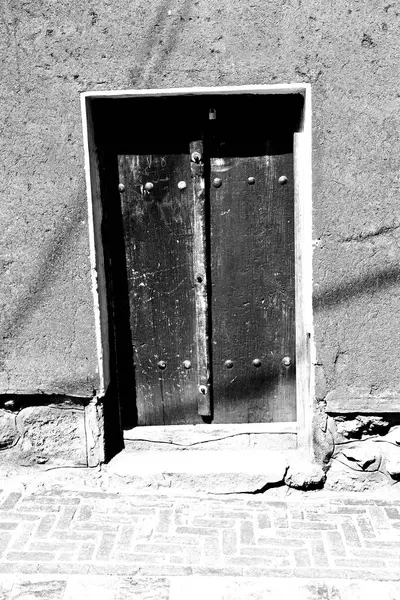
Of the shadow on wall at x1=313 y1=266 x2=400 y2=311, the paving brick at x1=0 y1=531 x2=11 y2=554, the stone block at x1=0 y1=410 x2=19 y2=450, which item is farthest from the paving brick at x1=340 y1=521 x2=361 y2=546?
the stone block at x1=0 y1=410 x2=19 y2=450

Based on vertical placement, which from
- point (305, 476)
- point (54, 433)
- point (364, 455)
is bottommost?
point (305, 476)

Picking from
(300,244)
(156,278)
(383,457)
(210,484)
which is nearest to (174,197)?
(156,278)

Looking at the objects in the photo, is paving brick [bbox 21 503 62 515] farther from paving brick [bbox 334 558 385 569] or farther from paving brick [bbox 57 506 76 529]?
paving brick [bbox 334 558 385 569]

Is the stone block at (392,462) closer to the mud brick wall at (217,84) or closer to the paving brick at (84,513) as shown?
the mud brick wall at (217,84)

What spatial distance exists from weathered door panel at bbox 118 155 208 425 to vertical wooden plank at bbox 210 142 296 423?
0.13 m

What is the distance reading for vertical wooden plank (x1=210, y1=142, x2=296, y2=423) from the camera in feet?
11.0

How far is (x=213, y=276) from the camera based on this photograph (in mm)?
3465

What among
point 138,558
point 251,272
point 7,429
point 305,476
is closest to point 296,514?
point 305,476

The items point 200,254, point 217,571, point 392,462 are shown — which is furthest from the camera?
point 200,254

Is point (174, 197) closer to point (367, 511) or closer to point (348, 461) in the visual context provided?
point (348, 461)

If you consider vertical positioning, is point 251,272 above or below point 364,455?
above

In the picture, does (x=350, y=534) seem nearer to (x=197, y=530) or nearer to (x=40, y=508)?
(x=197, y=530)

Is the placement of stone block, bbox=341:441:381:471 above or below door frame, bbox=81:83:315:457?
below

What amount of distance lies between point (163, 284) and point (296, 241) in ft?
2.67
